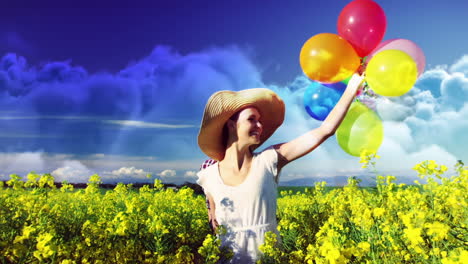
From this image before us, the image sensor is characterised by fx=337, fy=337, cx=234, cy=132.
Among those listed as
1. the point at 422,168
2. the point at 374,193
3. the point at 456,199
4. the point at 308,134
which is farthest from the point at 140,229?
the point at 456,199

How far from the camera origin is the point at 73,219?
2756 mm

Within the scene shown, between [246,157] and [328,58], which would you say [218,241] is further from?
[328,58]

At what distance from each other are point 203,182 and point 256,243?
69cm

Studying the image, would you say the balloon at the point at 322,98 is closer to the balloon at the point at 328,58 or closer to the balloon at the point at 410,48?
the balloon at the point at 328,58

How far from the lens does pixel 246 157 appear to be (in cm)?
264

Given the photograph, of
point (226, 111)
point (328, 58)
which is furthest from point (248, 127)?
point (328, 58)

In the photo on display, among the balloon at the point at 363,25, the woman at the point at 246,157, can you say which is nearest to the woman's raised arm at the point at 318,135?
the woman at the point at 246,157

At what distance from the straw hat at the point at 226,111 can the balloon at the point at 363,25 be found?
0.87 m

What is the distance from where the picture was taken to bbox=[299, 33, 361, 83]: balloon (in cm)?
265

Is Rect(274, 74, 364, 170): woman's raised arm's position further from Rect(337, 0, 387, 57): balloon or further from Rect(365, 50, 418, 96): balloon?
Rect(337, 0, 387, 57): balloon

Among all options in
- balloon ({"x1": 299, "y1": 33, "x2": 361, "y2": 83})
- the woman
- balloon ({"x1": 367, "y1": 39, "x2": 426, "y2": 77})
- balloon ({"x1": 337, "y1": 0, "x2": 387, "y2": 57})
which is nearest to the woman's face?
the woman

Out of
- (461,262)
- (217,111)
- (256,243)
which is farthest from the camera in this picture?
(217,111)

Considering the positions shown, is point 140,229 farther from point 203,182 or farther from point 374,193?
point 374,193

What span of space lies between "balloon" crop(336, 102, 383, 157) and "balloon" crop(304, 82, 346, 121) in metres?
0.23
